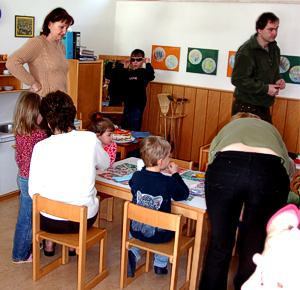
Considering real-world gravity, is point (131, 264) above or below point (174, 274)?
below

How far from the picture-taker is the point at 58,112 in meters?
2.63

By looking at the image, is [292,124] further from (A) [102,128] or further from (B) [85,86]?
(A) [102,128]

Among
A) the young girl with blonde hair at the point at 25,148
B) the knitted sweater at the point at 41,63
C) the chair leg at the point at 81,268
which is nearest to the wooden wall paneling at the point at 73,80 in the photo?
the knitted sweater at the point at 41,63

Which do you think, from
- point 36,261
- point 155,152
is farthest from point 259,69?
point 36,261

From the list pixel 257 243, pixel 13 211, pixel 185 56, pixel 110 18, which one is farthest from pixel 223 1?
pixel 257 243

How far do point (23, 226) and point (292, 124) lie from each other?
3199mm

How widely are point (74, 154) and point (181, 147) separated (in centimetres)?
331

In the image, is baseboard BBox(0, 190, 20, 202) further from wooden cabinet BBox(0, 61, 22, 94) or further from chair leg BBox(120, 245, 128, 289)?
chair leg BBox(120, 245, 128, 289)

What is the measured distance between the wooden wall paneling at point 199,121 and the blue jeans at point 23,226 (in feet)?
10.0

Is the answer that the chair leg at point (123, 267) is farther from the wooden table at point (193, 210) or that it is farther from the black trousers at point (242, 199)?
the black trousers at point (242, 199)

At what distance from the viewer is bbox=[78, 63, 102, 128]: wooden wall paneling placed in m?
4.69

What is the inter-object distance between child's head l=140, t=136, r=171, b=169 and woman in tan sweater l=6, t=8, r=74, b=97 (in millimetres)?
1114

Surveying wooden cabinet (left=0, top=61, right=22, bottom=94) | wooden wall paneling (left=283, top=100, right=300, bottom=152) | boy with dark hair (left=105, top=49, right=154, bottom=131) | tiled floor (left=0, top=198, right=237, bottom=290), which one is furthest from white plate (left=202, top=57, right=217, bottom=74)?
tiled floor (left=0, top=198, right=237, bottom=290)

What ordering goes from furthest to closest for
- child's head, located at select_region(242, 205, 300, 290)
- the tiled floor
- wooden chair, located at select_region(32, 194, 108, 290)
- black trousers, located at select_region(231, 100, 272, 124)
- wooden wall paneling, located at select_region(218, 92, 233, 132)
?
1. wooden wall paneling, located at select_region(218, 92, 233, 132)
2. black trousers, located at select_region(231, 100, 272, 124)
3. the tiled floor
4. wooden chair, located at select_region(32, 194, 108, 290)
5. child's head, located at select_region(242, 205, 300, 290)
